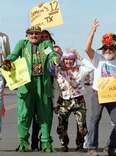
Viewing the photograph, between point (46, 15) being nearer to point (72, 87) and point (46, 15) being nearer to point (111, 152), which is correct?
point (72, 87)

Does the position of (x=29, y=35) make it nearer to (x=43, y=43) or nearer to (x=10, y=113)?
(x=43, y=43)

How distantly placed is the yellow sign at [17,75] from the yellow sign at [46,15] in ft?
2.59

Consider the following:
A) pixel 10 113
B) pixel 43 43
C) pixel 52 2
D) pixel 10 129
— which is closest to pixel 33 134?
pixel 43 43

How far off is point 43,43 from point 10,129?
4370mm

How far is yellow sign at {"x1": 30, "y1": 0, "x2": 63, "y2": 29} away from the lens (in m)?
11.1

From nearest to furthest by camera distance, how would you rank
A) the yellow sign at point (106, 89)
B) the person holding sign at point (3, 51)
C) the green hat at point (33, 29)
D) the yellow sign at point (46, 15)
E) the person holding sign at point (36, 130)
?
the yellow sign at point (106, 89) < the green hat at point (33, 29) < the person holding sign at point (36, 130) < the yellow sign at point (46, 15) < the person holding sign at point (3, 51)

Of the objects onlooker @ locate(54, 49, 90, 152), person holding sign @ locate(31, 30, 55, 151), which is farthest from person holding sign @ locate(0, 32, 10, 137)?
onlooker @ locate(54, 49, 90, 152)

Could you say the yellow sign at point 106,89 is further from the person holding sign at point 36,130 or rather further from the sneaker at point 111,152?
the person holding sign at point 36,130

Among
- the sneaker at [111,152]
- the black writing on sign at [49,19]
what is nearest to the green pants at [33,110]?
the sneaker at [111,152]

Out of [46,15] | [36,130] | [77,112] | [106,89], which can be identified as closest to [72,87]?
[77,112]

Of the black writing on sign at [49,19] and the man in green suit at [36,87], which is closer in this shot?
the man in green suit at [36,87]

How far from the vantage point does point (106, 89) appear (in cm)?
1031

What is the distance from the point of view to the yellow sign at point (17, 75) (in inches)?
415

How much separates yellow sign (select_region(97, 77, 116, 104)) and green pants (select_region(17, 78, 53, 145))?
94cm
